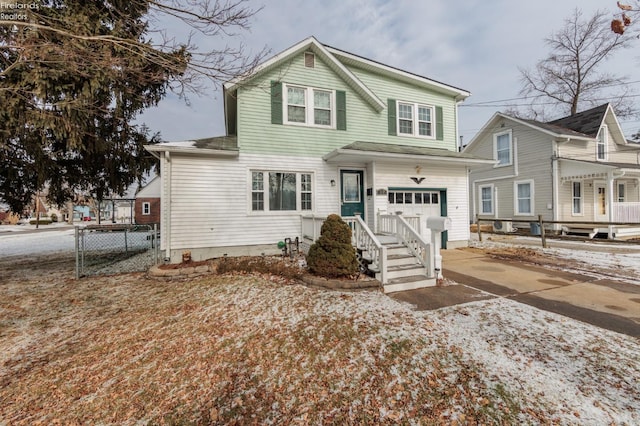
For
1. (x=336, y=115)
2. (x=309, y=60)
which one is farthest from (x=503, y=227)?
(x=309, y=60)

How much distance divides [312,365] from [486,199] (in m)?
18.6

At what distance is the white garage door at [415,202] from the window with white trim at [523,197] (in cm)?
895

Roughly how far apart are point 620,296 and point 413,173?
19.7 ft

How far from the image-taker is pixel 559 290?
5371mm

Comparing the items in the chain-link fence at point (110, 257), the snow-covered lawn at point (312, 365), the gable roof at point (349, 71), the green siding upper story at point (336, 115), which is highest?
the gable roof at point (349, 71)

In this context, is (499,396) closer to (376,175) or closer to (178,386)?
(178,386)

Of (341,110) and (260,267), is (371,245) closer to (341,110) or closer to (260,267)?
(260,267)

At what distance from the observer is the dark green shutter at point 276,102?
28.5ft

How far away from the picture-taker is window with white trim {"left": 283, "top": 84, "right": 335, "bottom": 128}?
8938 mm

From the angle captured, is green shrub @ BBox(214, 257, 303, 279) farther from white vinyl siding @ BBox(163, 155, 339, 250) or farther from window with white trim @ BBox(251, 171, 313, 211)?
window with white trim @ BBox(251, 171, 313, 211)

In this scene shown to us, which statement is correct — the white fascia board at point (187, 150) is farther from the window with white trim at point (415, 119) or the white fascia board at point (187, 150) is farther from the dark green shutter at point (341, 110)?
the window with white trim at point (415, 119)

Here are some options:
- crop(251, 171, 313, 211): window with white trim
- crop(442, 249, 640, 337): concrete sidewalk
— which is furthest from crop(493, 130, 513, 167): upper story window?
crop(251, 171, 313, 211): window with white trim

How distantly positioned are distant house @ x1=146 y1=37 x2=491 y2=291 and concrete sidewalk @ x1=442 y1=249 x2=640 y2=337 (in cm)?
176

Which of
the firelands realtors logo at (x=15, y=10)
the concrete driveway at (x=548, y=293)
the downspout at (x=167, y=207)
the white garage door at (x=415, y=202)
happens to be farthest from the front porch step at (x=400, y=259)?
the firelands realtors logo at (x=15, y=10)
